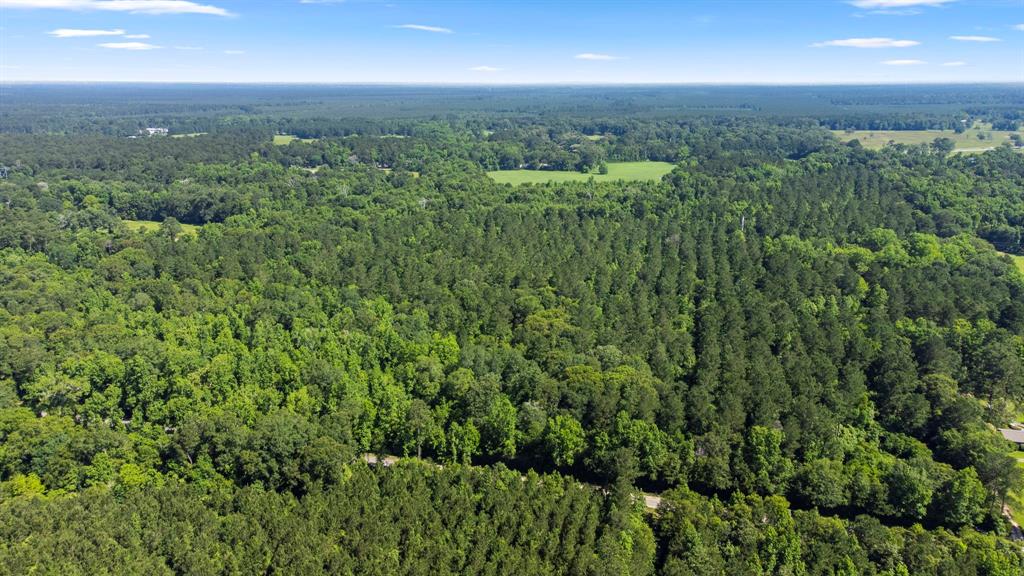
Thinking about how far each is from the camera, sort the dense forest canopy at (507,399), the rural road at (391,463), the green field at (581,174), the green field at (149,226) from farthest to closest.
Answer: the green field at (581,174)
the green field at (149,226)
the rural road at (391,463)
the dense forest canopy at (507,399)

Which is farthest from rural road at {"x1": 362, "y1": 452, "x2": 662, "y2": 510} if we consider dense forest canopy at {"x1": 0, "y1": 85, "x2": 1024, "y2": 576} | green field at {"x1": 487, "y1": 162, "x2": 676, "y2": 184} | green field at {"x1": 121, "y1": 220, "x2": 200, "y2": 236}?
green field at {"x1": 487, "y1": 162, "x2": 676, "y2": 184}

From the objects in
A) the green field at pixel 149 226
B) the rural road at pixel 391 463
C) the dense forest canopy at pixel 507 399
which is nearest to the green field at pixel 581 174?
the dense forest canopy at pixel 507 399

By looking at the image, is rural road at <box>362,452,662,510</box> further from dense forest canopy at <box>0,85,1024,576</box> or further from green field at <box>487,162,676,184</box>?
green field at <box>487,162,676,184</box>

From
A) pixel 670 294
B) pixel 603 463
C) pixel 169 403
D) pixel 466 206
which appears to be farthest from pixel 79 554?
pixel 466 206

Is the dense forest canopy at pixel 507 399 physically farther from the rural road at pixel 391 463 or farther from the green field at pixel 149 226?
the green field at pixel 149 226

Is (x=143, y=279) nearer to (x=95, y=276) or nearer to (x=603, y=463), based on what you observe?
(x=95, y=276)
